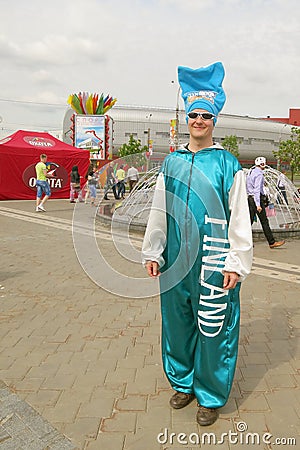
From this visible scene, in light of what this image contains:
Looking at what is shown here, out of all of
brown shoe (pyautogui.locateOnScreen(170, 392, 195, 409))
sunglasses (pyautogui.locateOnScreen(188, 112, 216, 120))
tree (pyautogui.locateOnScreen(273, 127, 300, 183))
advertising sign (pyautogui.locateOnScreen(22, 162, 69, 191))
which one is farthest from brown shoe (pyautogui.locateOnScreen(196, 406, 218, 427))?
tree (pyautogui.locateOnScreen(273, 127, 300, 183))

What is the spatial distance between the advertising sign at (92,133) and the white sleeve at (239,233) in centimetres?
2880

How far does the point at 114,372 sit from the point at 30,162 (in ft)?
51.5

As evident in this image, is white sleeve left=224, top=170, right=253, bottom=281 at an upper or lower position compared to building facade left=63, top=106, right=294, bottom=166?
lower

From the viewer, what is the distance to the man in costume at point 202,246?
257 centimetres

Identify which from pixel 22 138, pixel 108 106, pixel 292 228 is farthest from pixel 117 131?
pixel 292 228

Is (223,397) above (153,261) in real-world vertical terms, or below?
below

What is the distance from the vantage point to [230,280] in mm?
2529

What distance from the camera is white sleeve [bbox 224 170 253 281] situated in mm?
2516

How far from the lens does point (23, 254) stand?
25.6 feet

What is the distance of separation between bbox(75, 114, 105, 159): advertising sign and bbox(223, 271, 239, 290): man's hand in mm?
28926

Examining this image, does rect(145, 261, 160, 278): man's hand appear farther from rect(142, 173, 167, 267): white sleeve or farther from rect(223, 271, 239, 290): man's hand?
rect(223, 271, 239, 290): man's hand

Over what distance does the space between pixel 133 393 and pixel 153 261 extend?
1.03m

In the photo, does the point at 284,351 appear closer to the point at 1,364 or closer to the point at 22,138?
the point at 1,364

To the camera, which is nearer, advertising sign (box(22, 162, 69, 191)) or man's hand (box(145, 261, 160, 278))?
man's hand (box(145, 261, 160, 278))
